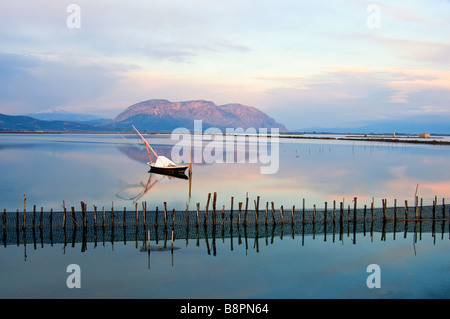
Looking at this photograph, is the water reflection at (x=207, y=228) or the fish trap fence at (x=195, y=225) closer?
the water reflection at (x=207, y=228)

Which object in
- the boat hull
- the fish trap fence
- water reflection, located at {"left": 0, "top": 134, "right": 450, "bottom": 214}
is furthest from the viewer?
the boat hull

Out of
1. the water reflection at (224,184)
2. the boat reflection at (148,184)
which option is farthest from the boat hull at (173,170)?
the water reflection at (224,184)

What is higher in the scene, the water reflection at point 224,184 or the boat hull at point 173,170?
the boat hull at point 173,170

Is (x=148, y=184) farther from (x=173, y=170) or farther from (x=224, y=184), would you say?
(x=224, y=184)

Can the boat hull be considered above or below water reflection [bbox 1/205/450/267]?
above

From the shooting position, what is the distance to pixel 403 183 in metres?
38.5

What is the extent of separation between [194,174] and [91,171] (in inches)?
461

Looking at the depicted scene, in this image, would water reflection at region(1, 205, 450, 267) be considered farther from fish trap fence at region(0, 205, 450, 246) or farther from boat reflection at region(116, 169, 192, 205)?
boat reflection at region(116, 169, 192, 205)

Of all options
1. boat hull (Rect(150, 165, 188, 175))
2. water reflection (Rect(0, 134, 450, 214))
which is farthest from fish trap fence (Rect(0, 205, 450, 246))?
boat hull (Rect(150, 165, 188, 175))

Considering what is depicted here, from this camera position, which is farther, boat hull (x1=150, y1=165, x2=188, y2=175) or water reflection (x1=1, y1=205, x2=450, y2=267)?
boat hull (x1=150, y1=165, x2=188, y2=175)

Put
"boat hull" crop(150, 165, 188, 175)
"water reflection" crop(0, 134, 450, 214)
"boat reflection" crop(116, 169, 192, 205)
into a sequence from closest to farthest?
"water reflection" crop(0, 134, 450, 214) → "boat reflection" crop(116, 169, 192, 205) → "boat hull" crop(150, 165, 188, 175)

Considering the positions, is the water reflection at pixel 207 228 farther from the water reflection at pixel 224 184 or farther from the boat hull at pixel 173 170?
the boat hull at pixel 173 170
